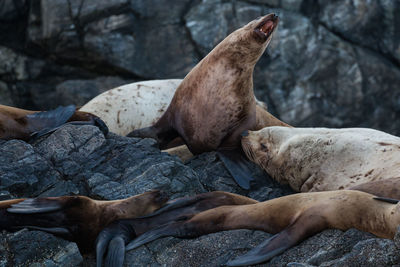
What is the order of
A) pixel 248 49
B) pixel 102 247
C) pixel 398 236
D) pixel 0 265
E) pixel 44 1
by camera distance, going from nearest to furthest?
pixel 398 236
pixel 0 265
pixel 102 247
pixel 248 49
pixel 44 1

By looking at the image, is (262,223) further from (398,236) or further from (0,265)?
(0,265)

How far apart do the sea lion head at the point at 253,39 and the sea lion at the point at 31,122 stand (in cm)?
168

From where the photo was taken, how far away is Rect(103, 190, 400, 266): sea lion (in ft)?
11.4

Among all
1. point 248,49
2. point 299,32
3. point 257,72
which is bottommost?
point 257,72

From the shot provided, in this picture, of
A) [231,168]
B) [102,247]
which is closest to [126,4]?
[231,168]

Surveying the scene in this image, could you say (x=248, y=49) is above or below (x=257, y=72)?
above

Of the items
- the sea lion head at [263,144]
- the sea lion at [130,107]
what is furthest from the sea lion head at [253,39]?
the sea lion at [130,107]

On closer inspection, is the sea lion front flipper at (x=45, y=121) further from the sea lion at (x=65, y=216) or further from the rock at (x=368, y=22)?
the rock at (x=368, y=22)

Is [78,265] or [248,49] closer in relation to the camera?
[78,265]

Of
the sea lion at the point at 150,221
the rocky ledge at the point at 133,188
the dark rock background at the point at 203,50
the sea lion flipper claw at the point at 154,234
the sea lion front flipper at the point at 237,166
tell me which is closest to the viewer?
the rocky ledge at the point at 133,188

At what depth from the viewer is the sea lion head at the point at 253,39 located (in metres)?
6.32

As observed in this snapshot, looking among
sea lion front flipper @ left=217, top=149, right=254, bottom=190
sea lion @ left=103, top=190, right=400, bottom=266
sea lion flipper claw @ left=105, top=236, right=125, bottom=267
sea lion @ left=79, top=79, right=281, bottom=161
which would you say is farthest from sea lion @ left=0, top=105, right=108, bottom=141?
sea lion flipper claw @ left=105, top=236, right=125, bottom=267

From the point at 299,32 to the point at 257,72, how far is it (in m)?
1.17

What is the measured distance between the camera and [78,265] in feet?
12.0
